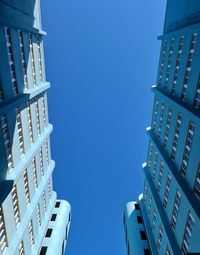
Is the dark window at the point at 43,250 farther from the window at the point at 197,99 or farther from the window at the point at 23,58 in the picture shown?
the window at the point at 197,99

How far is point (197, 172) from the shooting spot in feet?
80.6

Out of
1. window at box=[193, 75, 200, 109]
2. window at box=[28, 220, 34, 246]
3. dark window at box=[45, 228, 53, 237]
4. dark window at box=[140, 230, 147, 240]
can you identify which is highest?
window at box=[193, 75, 200, 109]

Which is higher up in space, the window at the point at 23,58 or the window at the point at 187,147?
the window at the point at 23,58

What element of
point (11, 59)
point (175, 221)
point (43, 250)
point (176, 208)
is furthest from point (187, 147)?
point (43, 250)

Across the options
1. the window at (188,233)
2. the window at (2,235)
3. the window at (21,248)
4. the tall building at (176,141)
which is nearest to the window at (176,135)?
the tall building at (176,141)

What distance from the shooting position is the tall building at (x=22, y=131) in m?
25.5

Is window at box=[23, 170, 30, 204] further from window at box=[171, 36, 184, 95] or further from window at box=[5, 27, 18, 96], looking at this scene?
window at box=[171, 36, 184, 95]

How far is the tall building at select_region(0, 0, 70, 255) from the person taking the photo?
83.8 feet

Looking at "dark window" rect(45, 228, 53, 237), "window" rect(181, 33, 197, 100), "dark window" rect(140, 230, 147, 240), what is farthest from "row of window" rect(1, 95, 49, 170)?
"dark window" rect(140, 230, 147, 240)

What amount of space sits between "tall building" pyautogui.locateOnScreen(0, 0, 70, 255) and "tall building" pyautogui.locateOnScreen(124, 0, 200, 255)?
62.5ft

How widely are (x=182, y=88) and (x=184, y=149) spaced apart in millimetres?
8332

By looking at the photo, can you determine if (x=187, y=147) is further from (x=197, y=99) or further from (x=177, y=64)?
(x=177, y=64)

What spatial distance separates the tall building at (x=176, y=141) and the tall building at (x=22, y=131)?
19.0 m

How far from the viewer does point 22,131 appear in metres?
30.9
